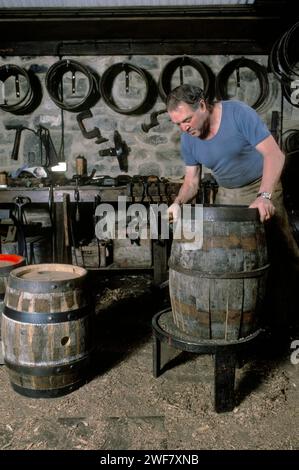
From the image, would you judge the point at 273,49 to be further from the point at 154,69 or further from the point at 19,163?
the point at 19,163

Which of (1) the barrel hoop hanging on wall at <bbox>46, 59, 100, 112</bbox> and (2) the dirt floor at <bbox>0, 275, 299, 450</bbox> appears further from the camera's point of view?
(1) the barrel hoop hanging on wall at <bbox>46, 59, 100, 112</bbox>

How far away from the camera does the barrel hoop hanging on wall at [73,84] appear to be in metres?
6.00

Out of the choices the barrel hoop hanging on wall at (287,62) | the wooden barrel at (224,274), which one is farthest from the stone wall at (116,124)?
the wooden barrel at (224,274)

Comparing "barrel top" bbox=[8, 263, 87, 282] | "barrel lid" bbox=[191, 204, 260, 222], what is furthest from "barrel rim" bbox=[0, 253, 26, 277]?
"barrel lid" bbox=[191, 204, 260, 222]

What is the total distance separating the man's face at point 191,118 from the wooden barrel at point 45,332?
123 cm

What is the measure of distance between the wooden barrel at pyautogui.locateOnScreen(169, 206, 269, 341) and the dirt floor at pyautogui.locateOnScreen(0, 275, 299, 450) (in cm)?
48

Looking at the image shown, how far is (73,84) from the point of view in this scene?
6.18 m

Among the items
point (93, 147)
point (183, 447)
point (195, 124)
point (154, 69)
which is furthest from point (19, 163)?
point (183, 447)

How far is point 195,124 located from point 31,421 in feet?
7.02

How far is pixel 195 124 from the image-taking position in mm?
2838

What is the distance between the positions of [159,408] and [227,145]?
6.05 ft

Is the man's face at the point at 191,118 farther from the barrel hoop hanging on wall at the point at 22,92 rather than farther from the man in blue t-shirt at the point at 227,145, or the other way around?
the barrel hoop hanging on wall at the point at 22,92

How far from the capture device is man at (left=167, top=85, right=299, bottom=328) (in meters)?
2.72

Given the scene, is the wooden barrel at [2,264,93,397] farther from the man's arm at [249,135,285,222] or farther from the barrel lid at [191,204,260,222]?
the man's arm at [249,135,285,222]
